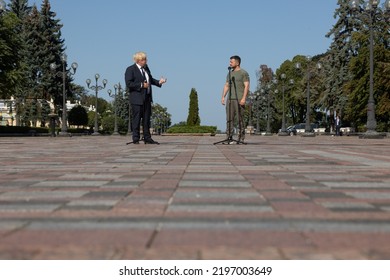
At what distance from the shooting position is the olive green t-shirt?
44.0 feet

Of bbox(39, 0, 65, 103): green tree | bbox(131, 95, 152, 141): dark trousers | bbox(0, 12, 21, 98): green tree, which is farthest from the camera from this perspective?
bbox(39, 0, 65, 103): green tree

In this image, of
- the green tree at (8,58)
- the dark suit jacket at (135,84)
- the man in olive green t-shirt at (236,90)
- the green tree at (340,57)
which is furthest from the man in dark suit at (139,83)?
the green tree at (340,57)

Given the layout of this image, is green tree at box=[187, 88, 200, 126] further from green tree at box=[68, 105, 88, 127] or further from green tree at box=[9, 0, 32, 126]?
green tree at box=[9, 0, 32, 126]

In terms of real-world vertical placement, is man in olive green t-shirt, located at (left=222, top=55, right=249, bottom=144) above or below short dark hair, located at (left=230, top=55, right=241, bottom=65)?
below

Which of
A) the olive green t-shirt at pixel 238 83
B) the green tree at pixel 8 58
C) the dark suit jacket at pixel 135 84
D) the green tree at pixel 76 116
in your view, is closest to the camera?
the olive green t-shirt at pixel 238 83

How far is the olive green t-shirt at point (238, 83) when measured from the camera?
13.4m

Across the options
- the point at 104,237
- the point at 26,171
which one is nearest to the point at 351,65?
the point at 26,171

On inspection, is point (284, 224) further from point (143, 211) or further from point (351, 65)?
point (351, 65)

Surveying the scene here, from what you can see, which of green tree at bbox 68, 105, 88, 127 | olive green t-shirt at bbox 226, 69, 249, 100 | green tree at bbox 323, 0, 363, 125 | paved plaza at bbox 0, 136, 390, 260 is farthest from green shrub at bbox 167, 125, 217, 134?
paved plaza at bbox 0, 136, 390, 260

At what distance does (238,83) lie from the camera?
13430mm

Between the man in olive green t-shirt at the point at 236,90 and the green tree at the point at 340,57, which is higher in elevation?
the green tree at the point at 340,57

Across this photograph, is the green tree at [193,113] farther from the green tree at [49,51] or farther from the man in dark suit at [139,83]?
the man in dark suit at [139,83]

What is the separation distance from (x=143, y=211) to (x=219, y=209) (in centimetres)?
49
